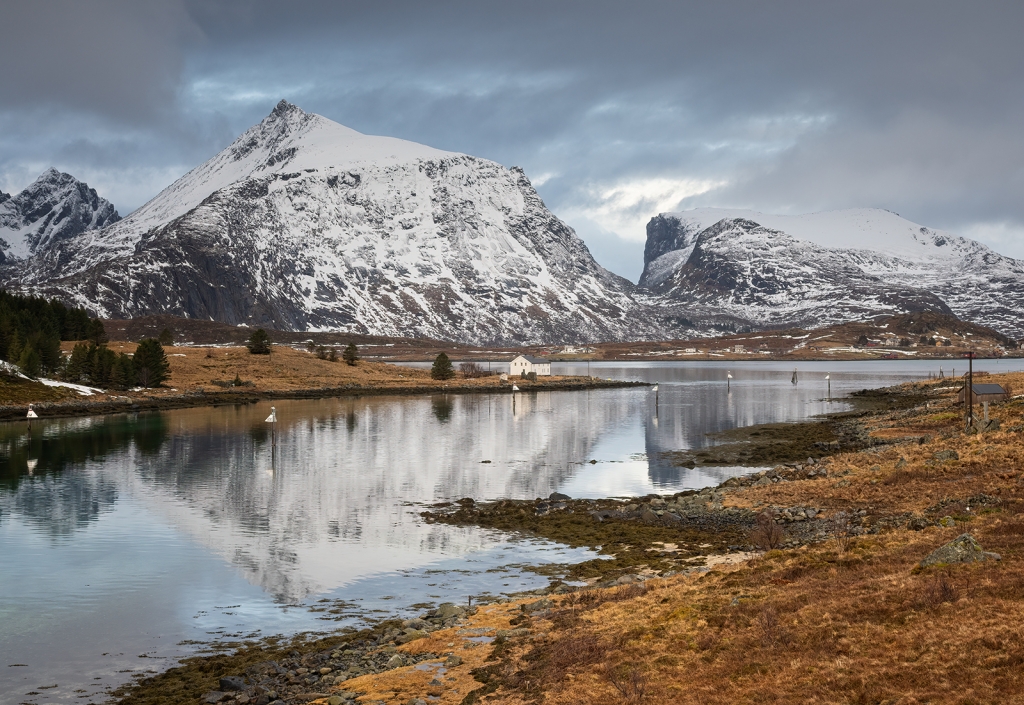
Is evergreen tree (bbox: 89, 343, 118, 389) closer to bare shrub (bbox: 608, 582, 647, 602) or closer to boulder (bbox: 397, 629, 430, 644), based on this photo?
boulder (bbox: 397, 629, 430, 644)

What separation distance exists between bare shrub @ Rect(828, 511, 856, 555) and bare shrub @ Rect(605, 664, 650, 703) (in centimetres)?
998

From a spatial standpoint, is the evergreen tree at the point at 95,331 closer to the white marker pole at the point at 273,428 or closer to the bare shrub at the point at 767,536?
the white marker pole at the point at 273,428

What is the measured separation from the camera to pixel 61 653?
24.9 m

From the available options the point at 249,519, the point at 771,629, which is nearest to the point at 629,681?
the point at 771,629

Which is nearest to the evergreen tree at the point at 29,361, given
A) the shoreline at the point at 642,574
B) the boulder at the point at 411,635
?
the shoreline at the point at 642,574

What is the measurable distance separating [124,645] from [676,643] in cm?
1718

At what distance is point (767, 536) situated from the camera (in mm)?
31703

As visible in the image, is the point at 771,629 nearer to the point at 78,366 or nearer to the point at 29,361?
the point at 29,361

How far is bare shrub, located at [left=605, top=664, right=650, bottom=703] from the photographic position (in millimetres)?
16578

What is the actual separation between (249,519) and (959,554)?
35.7 m

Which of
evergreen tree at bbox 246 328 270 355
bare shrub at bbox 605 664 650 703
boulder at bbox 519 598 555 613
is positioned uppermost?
evergreen tree at bbox 246 328 270 355

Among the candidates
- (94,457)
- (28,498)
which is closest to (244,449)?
(94,457)

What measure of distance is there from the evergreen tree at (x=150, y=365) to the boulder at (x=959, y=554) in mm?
135420

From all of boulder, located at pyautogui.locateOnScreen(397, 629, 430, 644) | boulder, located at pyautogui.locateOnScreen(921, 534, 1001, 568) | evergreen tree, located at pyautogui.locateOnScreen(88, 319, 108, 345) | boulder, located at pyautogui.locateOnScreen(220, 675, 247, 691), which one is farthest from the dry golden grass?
boulder, located at pyautogui.locateOnScreen(921, 534, 1001, 568)
